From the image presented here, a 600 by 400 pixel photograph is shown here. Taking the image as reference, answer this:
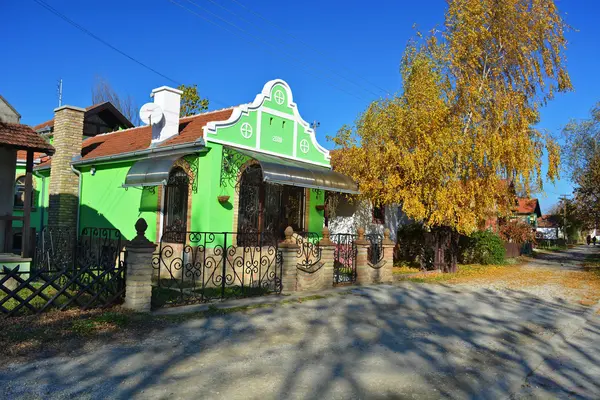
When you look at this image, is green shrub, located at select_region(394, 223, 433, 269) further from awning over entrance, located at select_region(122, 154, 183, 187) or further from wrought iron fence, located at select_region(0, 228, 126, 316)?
wrought iron fence, located at select_region(0, 228, 126, 316)

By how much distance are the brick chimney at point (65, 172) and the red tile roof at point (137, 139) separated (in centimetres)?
61

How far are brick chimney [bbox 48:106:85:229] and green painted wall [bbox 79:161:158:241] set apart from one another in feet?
1.01

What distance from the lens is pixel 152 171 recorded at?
11609 millimetres

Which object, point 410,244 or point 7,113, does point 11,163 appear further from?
point 410,244

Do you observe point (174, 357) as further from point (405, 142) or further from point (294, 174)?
point (405, 142)

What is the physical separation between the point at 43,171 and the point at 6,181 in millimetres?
7230

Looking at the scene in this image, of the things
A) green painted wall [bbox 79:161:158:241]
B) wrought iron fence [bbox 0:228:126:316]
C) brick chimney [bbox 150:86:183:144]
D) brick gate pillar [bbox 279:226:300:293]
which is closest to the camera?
wrought iron fence [bbox 0:228:126:316]

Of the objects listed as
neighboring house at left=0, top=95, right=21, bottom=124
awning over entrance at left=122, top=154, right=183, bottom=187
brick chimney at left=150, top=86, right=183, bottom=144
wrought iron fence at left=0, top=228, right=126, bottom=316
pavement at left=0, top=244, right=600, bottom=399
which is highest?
brick chimney at left=150, top=86, right=183, bottom=144

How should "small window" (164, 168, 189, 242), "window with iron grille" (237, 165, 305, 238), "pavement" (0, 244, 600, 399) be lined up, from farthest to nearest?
"window with iron grille" (237, 165, 305, 238) < "small window" (164, 168, 189, 242) < "pavement" (0, 244, 600, 399)

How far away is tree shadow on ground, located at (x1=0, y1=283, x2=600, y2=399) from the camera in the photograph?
4.47 meters

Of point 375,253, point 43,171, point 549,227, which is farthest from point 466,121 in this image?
point 549,227

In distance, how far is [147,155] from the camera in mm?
13258

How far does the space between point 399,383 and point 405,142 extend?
9868 millimetres

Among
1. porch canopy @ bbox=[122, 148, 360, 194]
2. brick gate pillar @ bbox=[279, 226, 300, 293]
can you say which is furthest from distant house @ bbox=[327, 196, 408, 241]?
brick gate pillar @ bbox=[279, 226, 300, 293]
